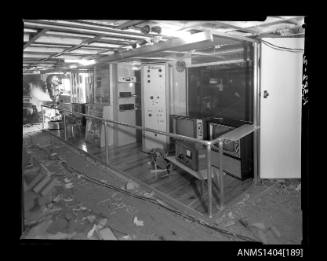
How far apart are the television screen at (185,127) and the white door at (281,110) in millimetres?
1522

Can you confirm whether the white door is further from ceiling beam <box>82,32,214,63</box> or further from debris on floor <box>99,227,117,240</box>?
debris on floor <box>99,227,117,240</box>

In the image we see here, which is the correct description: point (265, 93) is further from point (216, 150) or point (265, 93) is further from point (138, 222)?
point (138, 222)

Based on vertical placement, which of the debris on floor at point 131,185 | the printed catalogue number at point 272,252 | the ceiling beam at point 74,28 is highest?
the ceiling beam at point 74,28

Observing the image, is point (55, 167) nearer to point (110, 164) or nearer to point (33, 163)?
point (33, 163)

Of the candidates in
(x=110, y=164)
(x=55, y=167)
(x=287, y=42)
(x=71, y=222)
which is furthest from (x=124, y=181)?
(x=287, y=42)

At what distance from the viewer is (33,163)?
19.8 ft

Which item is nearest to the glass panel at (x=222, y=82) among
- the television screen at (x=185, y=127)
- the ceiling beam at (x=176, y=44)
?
the television screen at (x=185, y=127)

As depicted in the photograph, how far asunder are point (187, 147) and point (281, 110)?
165 cm

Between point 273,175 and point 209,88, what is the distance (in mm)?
2454

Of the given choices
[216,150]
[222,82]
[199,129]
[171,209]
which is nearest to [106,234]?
[171,209]

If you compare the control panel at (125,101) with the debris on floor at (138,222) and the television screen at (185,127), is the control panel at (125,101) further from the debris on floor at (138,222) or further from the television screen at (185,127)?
the debris on floor at (138,222)

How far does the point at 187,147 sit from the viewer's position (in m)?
4.50

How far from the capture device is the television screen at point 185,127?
563 centimetres

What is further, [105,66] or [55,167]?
[105,66]
